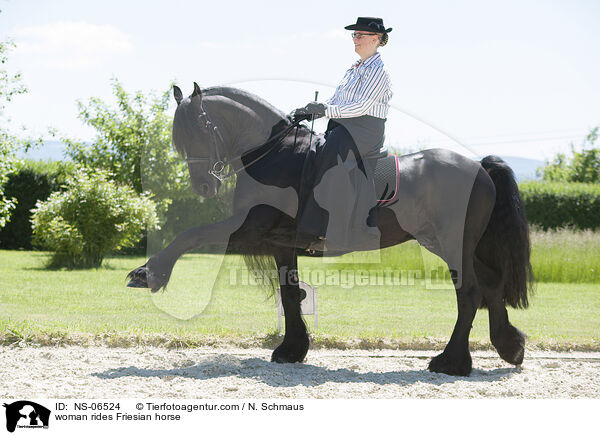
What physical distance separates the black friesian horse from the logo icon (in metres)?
1.43

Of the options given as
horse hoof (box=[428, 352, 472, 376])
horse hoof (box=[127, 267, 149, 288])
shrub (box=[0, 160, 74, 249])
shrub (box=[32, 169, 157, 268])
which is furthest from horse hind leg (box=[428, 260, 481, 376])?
shrub (box=[0, 160, 74, 249])

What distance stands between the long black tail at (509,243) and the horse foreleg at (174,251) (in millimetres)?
2515

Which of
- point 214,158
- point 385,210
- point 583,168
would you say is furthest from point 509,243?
point 583,168

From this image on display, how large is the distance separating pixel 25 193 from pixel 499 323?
1836 centimetres

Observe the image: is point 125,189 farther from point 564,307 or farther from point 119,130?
point 564,307

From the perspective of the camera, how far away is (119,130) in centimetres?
1952

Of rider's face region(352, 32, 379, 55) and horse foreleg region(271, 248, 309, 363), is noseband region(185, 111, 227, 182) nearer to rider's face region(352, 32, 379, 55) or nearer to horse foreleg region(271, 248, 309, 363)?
horse foreleg region(271, 248, 309, 363)

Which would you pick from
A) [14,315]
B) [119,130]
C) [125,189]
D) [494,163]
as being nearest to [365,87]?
[494,163]

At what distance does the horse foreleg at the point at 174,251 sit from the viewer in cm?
468

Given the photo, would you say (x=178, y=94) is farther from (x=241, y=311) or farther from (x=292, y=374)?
(x=241, y=311)

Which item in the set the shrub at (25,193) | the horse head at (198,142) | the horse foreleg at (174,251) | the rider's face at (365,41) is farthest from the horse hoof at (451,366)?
the shrub at (25,193)

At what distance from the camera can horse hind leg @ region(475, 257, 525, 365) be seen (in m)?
5.67

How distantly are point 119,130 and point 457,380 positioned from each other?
16.7 m

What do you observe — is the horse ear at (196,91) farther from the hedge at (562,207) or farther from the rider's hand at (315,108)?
the hedge at (562,207)
